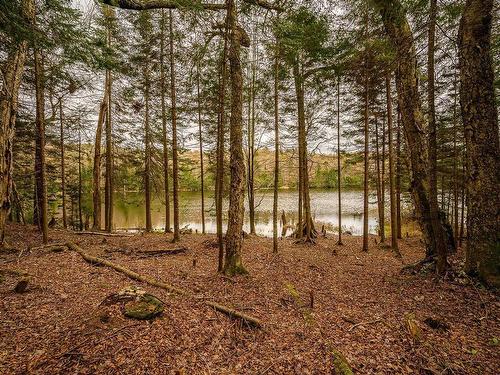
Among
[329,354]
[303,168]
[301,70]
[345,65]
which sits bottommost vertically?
[329,354]

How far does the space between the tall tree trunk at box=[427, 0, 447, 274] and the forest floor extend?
673mm

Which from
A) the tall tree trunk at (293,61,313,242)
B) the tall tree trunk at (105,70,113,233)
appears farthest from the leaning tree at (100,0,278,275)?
the tall tree trunk at (105,70,113,233)

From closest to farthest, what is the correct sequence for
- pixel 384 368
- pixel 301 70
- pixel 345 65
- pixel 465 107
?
pixel 384 368 → pixel 465 107 → pixel 345 65 → pixel 301 70

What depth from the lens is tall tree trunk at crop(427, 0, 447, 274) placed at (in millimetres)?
4930

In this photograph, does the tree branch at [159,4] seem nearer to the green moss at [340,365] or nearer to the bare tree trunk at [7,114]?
the bare tree trunk at [7,114]

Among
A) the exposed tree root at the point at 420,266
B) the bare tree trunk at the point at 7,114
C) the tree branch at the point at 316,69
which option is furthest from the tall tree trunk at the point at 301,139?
the bare tree trunk at the point at 7,114

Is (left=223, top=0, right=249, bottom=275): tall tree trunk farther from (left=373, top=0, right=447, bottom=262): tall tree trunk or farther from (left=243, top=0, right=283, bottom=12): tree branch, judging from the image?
(left=373, top=0, right=447, bottom=262): tall tree trunk

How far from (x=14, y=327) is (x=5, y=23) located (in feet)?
19.5

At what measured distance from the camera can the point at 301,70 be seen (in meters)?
11.6

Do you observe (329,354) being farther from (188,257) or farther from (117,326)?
(188,257)

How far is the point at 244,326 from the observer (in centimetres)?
419

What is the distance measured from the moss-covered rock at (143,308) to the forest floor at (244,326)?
0.14m

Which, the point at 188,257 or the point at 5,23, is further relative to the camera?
the point at 188,257

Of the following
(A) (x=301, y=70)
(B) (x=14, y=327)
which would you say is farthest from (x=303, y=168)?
(B) (x=14, y=327)
